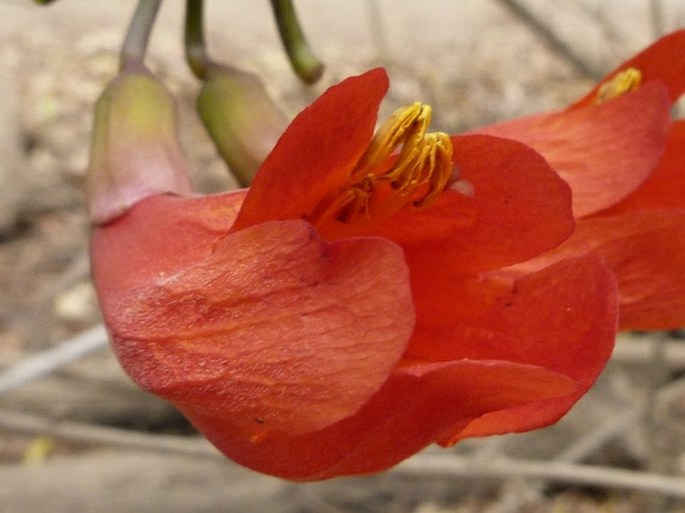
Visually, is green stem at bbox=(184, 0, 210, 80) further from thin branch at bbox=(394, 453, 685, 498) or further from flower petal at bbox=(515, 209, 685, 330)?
thin branch at bbox=(394, 453, 685, 498)

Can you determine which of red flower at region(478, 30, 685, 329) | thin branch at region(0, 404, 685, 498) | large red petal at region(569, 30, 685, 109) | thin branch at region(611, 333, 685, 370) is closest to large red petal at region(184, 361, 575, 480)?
red flower at region(478, 30, 685, 329)

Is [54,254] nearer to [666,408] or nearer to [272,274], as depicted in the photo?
[666,408]

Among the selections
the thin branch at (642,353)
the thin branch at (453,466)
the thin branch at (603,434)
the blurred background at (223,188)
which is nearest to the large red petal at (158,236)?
the blurred background at (223,188)

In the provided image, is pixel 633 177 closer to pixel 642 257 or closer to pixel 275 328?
pixel 642 257

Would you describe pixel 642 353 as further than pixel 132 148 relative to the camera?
Yes

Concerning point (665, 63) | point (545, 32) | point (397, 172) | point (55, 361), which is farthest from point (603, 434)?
point (397, 172)

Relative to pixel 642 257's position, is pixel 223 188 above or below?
below
